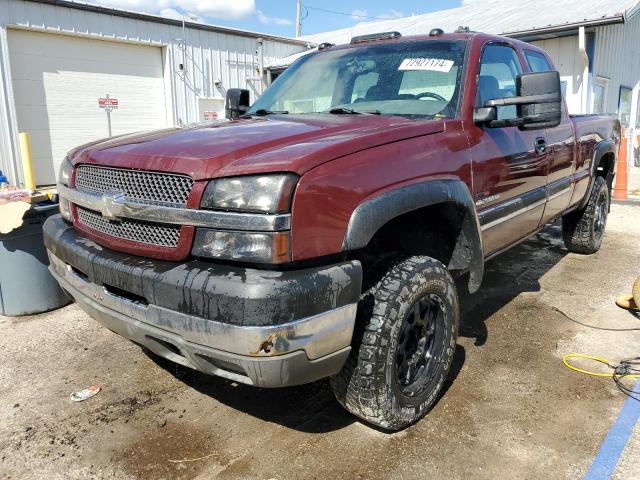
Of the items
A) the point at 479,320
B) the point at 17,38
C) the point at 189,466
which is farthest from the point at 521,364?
the point at 17,38

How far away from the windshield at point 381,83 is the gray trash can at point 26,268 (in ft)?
6.59

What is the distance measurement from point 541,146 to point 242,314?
9.41ft

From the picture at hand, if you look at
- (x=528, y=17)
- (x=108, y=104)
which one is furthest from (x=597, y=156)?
(x=108, y=104)

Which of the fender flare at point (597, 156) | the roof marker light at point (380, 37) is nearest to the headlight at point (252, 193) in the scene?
the roof marker light at point (380, 37)

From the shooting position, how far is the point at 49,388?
330 centimetres

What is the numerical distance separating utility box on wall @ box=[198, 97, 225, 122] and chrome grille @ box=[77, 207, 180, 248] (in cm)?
1146

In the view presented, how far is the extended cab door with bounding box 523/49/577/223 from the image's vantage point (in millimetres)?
4141

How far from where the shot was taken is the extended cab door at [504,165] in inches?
124

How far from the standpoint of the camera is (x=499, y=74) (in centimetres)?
369

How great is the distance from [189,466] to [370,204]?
149 centimetres

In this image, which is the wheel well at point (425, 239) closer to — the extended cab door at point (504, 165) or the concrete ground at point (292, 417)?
the extended cab door at point (504, 165)

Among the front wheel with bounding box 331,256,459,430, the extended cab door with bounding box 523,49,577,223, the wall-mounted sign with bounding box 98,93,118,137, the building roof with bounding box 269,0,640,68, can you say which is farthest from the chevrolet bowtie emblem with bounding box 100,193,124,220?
the wall-mounted sign with bounding box 98,93,118,137

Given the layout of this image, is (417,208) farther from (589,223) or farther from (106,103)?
(106,103)

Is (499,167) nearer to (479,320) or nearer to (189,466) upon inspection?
(479,320)
